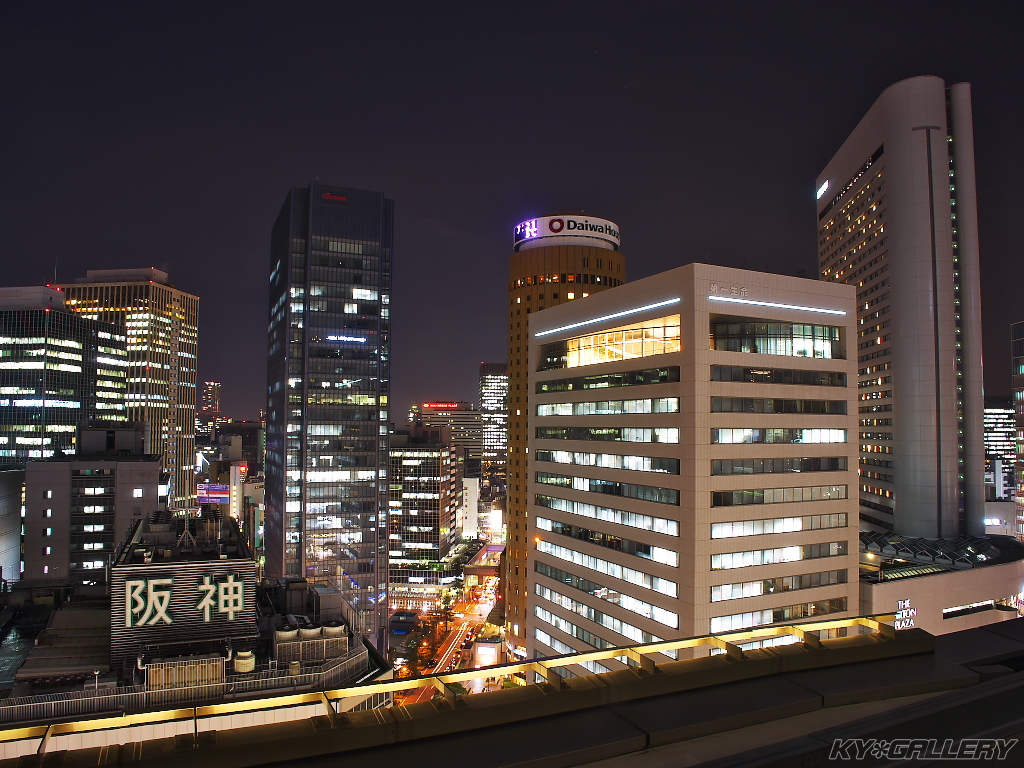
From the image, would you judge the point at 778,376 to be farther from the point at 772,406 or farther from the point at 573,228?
the point at 573,228

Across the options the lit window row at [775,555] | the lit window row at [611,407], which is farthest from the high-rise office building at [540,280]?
the lit window row at [775,555]

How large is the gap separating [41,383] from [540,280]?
319 ft

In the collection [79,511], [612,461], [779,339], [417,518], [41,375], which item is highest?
[41,375]

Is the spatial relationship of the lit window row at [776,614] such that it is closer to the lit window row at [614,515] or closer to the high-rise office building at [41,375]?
the lit window row at [614,515]

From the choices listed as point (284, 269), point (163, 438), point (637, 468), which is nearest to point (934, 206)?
point (637, 468)

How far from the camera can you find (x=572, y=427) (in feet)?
202

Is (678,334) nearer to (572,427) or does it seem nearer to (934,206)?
(572,427)

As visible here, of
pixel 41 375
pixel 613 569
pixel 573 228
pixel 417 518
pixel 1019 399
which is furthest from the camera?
pixel 417 518

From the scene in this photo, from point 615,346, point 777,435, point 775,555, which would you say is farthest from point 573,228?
point 775,555

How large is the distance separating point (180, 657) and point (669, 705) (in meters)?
20.3

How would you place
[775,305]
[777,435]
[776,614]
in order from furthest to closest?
[775,305], [777,435], [776,614]

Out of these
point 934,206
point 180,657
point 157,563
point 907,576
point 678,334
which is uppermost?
point 934,206

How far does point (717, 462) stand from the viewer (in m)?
46.6
